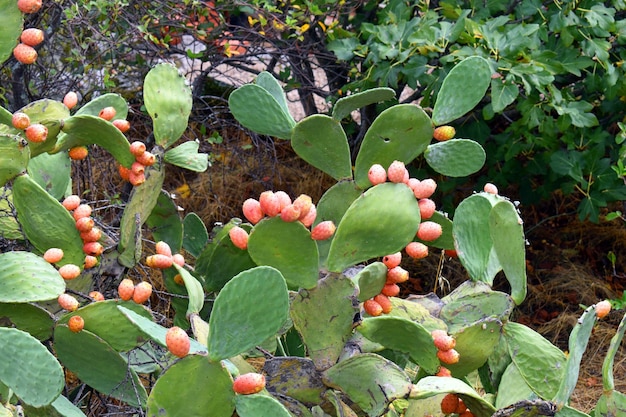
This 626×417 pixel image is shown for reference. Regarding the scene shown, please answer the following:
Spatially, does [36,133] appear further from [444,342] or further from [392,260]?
[444,342]

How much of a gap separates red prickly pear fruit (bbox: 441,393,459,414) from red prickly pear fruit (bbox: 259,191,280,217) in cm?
53

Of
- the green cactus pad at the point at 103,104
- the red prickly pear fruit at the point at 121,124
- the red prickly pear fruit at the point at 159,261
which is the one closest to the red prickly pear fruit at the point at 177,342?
the red prickly pear fruit at the point at 159,261

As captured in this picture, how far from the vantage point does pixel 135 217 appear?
1705 millimetres

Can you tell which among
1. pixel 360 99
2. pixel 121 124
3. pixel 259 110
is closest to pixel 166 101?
pixel 121 124

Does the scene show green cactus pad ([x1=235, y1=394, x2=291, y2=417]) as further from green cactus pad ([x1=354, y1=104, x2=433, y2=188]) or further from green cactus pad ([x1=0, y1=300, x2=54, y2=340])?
green cactus pad ([x1=354, y1=104, x2=433, y2=188])

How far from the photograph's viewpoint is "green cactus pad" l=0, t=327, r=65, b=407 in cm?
127

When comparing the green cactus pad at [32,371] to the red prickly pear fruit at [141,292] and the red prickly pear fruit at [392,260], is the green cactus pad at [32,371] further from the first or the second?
the red prickly pear fruit at [392,260]

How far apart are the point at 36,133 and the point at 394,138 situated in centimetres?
71

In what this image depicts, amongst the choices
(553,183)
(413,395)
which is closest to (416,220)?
(413,395)

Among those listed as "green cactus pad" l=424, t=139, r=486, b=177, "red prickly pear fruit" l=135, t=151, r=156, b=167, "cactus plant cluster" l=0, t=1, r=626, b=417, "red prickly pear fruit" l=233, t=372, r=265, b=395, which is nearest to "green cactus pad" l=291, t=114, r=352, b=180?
"cactus plant cluster" l=0, t=1, r=626, b=417

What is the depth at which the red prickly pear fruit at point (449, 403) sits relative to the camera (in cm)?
154

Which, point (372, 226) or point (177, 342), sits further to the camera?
point (372, 226)

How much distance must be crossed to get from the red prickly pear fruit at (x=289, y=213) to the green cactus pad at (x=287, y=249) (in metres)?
Answer: 0.01

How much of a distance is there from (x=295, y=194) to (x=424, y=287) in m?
0.83
